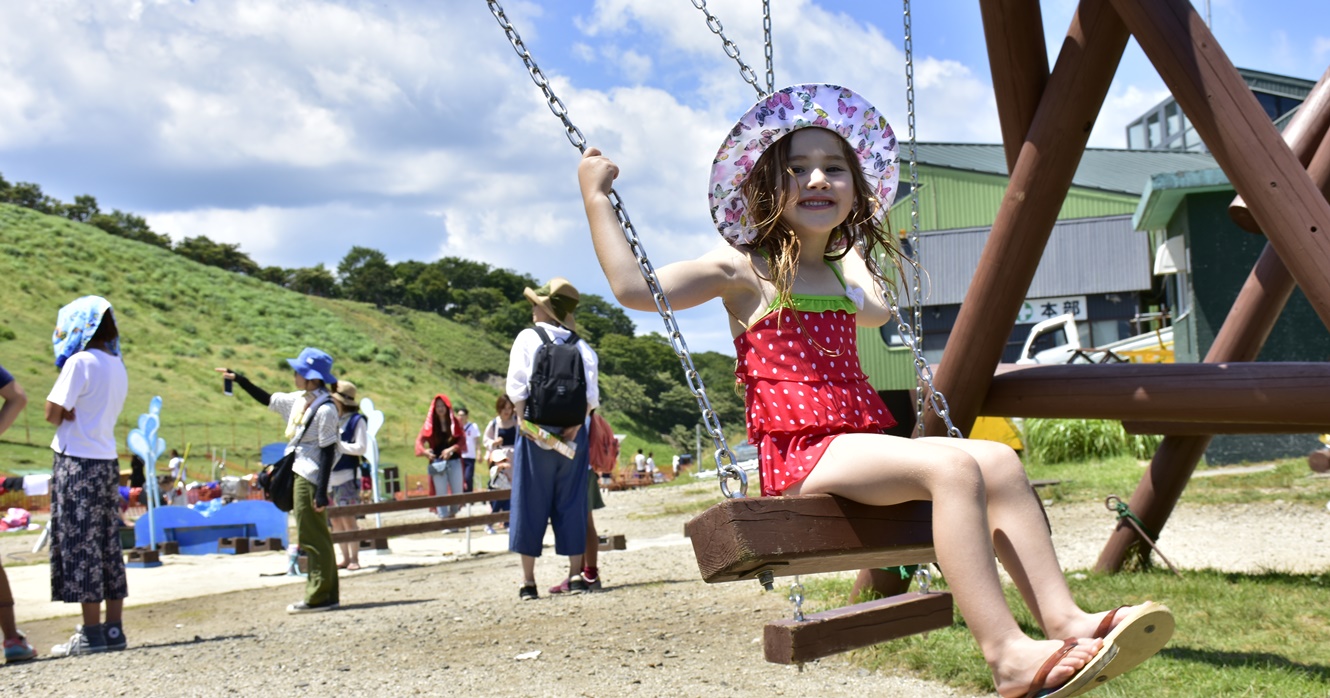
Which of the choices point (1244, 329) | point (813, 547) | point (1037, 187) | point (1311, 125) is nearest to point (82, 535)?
point (813, 547)

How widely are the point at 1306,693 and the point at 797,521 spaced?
6.54 ft

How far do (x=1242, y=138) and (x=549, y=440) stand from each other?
441 cm

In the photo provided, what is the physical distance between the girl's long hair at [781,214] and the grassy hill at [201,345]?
32273mm

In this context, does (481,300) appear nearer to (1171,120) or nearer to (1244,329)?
(1171,120)

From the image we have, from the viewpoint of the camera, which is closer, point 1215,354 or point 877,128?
point 877,128

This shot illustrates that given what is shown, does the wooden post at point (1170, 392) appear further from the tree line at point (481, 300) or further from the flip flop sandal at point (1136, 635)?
the tree line at point (481, 300)

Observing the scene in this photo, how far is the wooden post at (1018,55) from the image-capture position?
4.03 meters

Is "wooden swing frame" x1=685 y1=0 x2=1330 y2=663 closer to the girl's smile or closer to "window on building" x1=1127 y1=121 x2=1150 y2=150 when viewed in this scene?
the girl's smile

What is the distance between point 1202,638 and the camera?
4559mm

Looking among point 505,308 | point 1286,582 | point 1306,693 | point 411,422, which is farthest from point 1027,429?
point 505,308

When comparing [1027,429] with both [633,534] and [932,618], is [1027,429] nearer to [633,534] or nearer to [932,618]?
[633,534]

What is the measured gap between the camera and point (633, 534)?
12.4 metres

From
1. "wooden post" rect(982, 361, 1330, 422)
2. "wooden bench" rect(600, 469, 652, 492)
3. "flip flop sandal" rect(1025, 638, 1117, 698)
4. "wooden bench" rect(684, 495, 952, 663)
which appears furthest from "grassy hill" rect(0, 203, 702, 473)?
"flip flop sandal" rect(1025, 638, 1117, 698)

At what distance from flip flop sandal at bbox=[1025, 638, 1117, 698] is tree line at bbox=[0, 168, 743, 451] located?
71.6 metres
